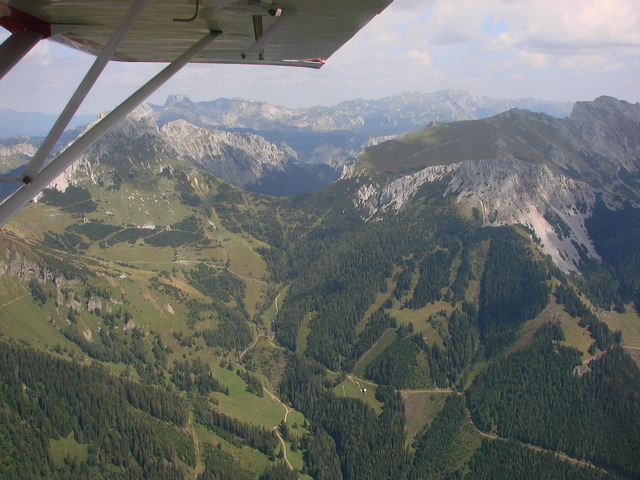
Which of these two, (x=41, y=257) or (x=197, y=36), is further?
(x=41, y=257)

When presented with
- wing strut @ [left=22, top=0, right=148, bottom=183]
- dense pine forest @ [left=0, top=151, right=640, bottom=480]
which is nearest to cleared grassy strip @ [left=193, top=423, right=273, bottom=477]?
dense pine forest @ [left=0, top=151, right=640, bottom=480]

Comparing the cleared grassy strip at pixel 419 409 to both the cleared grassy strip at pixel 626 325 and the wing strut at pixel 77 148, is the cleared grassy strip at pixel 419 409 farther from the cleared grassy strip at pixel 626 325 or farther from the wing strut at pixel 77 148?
the wing strut at pixel 77 148

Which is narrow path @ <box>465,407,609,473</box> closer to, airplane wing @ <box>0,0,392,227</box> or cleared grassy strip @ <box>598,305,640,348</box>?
cleared grassy strip @ <box>598,305,640,348</box>

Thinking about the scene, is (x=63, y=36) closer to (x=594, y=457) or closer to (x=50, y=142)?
(x=50, y=142)

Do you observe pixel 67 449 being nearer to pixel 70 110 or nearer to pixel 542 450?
pixel 542 450

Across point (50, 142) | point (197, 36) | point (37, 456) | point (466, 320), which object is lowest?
point (466, 320)

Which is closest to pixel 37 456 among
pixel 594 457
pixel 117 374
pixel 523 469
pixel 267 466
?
pixel 117 374

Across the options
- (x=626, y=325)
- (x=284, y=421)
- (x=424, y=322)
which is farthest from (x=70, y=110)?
(x=626, y=325)
